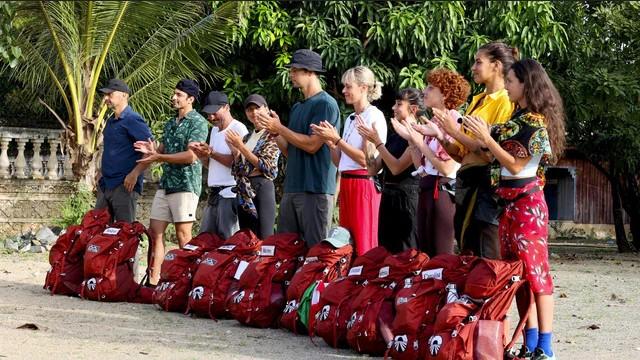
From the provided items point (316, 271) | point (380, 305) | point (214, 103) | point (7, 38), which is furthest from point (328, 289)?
point (7, 38)

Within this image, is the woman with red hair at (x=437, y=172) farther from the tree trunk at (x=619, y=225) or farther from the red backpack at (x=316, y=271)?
the tree trunk at (x=619, y=225)

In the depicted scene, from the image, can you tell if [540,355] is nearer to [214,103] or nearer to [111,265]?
[214,103]

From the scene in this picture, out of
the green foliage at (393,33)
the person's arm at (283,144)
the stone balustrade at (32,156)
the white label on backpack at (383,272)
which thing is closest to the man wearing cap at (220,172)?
the person's arm at (283,144)

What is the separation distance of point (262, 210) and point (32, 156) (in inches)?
392

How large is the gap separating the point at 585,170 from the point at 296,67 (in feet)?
94.0

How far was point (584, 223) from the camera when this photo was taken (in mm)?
34625

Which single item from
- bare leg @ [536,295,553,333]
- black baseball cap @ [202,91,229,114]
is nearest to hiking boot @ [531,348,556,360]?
bare leg @ [536,295,553,333]

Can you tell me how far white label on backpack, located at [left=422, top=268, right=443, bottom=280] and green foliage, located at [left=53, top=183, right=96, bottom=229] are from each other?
34.1ft

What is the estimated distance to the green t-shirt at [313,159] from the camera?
25.8 feet

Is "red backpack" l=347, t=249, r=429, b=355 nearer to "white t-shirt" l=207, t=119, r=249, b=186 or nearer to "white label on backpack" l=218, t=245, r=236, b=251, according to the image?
"white label on backpack" l=218, t=245, r=236, b=251

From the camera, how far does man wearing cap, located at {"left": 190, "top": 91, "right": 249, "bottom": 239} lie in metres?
9.06

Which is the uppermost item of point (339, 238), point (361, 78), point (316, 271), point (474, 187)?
point (361, 78)

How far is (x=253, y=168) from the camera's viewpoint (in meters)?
8.83

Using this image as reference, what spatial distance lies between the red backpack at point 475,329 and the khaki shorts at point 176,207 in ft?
13.0
